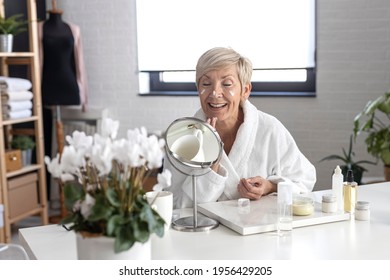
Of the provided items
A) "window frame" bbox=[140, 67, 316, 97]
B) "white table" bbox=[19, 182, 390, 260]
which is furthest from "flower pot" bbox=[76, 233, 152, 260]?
"window frame" bbox=[140, 67, 316, 97]

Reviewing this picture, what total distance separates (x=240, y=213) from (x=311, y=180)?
1.54 ft

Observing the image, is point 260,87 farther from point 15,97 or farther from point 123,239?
point 123,239

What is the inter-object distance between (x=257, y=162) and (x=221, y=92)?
28cm

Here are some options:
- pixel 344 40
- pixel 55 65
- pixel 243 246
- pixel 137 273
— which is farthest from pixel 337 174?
pixel 55 65

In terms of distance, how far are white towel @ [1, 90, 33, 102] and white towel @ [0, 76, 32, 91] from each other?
0.03 metres

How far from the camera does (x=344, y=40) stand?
3.59 metres

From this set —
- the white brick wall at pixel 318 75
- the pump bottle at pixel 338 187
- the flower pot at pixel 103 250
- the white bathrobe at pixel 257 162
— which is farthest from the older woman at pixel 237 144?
the white brick wall at pixel 318 75

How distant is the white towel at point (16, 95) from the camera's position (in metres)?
3.50

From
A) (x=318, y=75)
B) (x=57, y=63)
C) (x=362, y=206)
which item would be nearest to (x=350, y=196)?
(x=362, y=206)

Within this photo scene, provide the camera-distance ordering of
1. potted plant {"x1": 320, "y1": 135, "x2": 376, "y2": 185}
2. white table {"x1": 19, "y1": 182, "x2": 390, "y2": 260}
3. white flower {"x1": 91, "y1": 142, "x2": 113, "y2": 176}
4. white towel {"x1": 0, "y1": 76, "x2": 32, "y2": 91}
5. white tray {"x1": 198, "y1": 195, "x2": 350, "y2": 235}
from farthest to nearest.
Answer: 1. white towel {"x1": 0, "y1": 76, "x2": 32, "y2": 91}
2. potted plant {"x1": 320, "y1": 135, "x2": 376, "y2": 185}
3. white tray {"x1": 198, "y1": 195, "x2": 350, "y2": 235}
4. white table {"x1": 19, "y1": 182, "x2": 390, "y2": 260}
5. white flower {"x1": 91, "y1": 142, "x2": 113, "y2": 176}

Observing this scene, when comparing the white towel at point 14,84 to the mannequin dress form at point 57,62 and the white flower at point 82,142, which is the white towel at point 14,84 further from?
the white flower at point 82,142

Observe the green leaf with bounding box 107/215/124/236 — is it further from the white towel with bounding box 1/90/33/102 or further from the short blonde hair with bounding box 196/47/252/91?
the white towel with bounding box 1/90/33/102

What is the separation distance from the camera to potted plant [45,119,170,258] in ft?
3.40

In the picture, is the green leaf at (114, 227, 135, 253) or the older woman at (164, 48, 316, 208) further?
the older woman at (164, 48, 316, 208)
